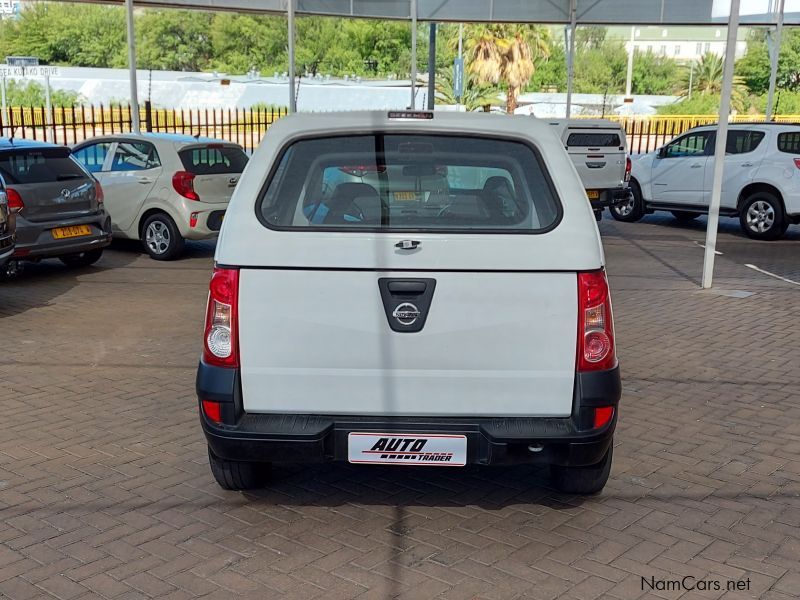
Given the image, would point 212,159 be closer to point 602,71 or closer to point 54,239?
point 54,239

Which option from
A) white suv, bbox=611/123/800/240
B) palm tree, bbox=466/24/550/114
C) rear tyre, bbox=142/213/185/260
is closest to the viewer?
rear tyre, bbox=142/213/185/260

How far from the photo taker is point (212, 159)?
11508 millimetres

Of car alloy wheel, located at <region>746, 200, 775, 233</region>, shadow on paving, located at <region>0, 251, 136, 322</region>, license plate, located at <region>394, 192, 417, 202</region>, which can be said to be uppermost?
license plate, located at <region>394, 192, 417, 202</region>

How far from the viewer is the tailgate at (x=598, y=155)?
1480cm

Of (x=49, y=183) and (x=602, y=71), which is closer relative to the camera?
(x=49, y=183)

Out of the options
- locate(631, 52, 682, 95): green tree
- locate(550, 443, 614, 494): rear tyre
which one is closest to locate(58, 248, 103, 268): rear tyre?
locate(550, 443, 614, 494): rear tyre

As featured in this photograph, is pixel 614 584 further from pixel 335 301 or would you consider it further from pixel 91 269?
pixel 91 269

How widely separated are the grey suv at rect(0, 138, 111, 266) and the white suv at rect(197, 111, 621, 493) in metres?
6.52

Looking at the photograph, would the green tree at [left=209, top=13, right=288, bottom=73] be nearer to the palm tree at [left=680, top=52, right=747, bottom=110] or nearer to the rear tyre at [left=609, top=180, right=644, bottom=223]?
the palm tree at [left=680, top=52, right=747, bottom=110]

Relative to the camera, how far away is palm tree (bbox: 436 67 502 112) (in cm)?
4412

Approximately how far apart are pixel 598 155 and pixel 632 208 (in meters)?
2.08

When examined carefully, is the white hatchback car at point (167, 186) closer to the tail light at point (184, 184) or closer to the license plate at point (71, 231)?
the tail light at point (184, 184)

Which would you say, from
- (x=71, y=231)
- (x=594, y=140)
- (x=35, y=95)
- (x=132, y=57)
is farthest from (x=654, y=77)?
(x=71, y=231)

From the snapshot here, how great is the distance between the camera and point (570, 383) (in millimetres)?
3734
